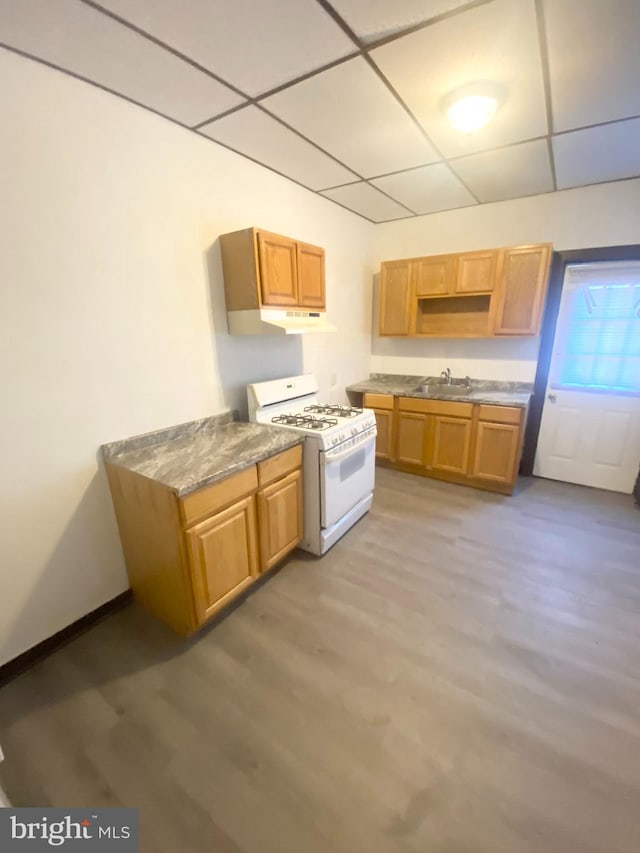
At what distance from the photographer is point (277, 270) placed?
2.37 metres

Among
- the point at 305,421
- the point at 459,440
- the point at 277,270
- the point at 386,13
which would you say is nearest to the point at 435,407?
the point at 459,440

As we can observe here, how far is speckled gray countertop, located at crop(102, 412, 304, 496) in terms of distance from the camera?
1.73m

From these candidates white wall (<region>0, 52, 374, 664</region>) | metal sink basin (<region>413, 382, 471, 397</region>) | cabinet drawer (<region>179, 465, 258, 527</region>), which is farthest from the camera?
metal sink basin (<region>413, 382, 471, 397</region>)

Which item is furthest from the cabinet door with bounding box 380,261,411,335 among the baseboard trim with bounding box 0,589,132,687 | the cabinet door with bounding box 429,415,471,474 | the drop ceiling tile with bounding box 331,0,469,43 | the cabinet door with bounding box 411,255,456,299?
the baseboard trim with bounding box 0,589,132,687

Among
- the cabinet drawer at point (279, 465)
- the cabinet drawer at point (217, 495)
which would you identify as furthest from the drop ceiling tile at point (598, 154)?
the cabinet drawer at point (217, 495)

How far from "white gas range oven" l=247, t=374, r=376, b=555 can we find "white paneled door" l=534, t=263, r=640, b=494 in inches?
81.4

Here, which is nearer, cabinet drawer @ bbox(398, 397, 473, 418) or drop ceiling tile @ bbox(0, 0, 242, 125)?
drop ceiling tile @ bbox(0, 0, 242, 125)

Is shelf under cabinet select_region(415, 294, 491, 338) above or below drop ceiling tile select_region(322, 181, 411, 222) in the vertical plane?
below

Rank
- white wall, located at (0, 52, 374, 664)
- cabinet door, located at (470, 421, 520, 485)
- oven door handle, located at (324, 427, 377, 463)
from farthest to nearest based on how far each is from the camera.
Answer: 1. cabinet door, located at (470, 421, 520, 485)
2. oven door handle, located at (324, 427, 377, 463)
3. white wall, located at (0, 52, 374, 664)

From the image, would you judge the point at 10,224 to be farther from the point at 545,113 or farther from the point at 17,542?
the point at 545,113

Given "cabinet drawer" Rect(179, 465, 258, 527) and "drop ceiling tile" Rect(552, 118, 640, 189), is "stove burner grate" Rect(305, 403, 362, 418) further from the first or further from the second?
"drop ceiling tile" Rect(552, 118, 640, 189)

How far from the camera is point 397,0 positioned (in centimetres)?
123

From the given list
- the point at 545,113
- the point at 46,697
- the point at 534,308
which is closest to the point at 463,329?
the point at 534,308

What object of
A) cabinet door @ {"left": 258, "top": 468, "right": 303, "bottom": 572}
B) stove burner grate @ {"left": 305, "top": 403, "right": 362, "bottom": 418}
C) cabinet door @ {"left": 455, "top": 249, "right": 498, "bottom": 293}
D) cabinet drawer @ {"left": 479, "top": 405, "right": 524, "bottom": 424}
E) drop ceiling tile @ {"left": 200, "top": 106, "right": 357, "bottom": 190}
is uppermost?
drop ceiling tile @ {"left": 200, "top": 106, "right": 357, "bottom": 190}
